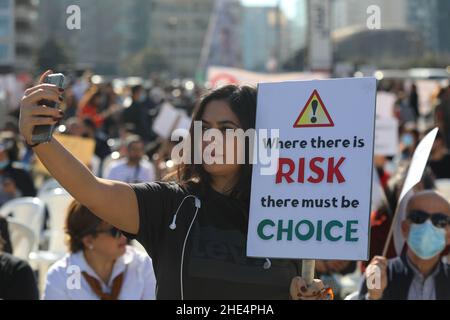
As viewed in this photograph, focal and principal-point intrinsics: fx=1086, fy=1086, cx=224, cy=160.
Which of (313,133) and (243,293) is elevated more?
(313,133)

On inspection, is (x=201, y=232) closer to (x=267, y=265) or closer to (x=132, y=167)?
(x=267, y=265)

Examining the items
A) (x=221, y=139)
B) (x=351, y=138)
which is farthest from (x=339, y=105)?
(x=221, y=139)

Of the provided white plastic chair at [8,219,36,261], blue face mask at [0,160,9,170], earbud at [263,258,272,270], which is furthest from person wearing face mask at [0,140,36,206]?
earbud at [263,258,272,270]

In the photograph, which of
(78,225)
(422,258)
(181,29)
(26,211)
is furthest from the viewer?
(181,29)

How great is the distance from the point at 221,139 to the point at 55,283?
2.16m

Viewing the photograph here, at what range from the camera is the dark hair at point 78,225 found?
16.8ft

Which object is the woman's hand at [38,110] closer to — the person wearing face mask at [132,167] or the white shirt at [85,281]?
the white shirt at [85,281]

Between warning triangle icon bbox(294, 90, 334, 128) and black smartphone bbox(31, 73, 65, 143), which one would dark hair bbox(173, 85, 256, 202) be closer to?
warning triangle icon bbox(294, 90, 334, 128)

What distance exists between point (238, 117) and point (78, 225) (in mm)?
2198

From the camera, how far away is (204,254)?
3023mm

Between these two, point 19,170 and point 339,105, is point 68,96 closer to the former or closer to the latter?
point 19,170

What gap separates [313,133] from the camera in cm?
295

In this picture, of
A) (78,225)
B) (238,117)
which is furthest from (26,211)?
(238,117)
